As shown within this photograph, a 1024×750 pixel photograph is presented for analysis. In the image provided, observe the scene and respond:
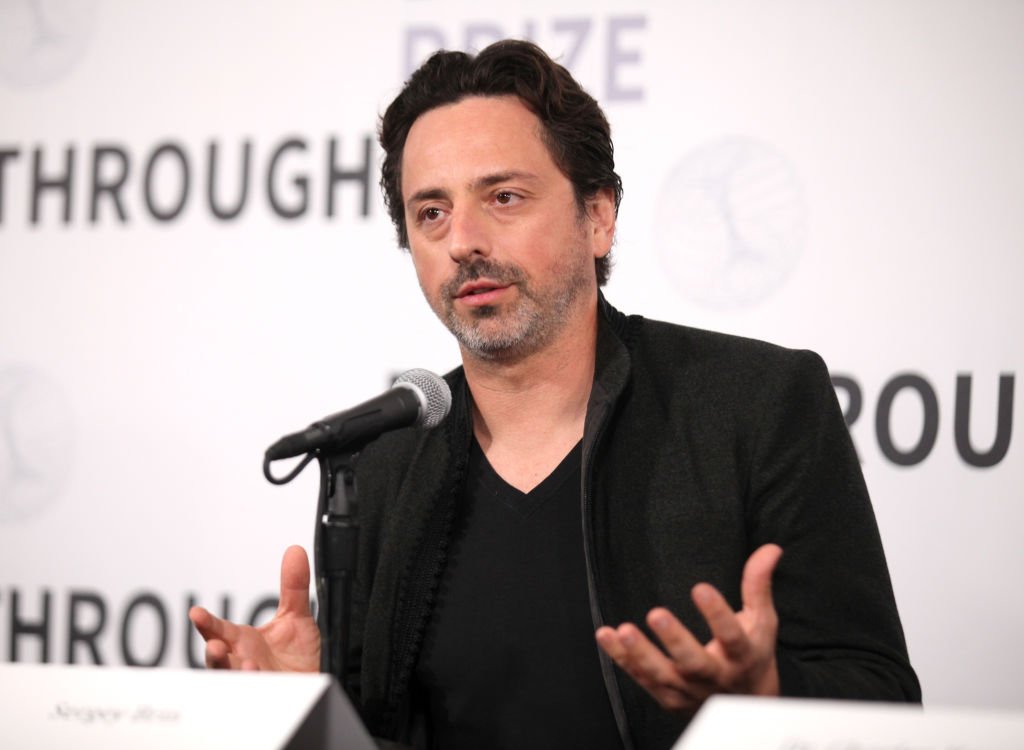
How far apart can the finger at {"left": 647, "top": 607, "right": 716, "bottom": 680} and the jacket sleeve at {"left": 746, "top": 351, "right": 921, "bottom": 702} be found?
0.29 m

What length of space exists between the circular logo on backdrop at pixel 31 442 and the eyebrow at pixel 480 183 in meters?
1.40

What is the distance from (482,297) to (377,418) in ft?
Result: 2.17

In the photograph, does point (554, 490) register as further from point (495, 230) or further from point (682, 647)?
point (682, 647)

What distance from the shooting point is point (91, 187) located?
302 cm

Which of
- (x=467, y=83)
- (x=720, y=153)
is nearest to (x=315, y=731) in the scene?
(x=467, y=83)

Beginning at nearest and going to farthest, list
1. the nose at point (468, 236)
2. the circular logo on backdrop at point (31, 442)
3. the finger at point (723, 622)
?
the finger at point (723, 622) → the nose at point (468, 236) → the circular logo on backdrop at point (31, 442)

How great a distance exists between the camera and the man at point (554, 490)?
1.77 m

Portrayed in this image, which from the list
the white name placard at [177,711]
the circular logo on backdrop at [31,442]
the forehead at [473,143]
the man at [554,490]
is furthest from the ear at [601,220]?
the circular logo on backdrop at [31,442]

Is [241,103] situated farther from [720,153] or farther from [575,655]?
[575,655]

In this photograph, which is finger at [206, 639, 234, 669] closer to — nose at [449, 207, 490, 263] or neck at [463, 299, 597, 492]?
neck at [463, 299, 597, 492]

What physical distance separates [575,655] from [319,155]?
152 centimetres

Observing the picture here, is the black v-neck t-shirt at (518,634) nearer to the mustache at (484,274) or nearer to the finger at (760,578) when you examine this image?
the mustache at (484,274)

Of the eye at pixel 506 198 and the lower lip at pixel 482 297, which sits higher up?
the eye at pixel 506 198

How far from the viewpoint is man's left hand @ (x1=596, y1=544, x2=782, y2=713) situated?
124 centimetres
